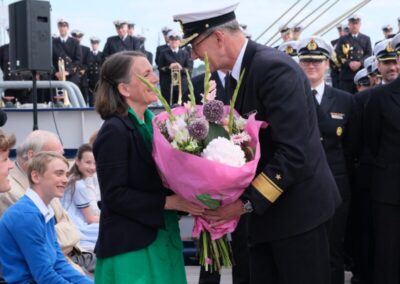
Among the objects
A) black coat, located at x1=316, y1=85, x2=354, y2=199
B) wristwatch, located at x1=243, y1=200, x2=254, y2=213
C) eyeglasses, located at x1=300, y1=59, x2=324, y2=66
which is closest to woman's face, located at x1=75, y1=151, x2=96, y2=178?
eyeglasses, located at x1=300, y1=59, x2=324, y2=66

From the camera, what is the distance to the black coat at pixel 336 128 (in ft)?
15.4

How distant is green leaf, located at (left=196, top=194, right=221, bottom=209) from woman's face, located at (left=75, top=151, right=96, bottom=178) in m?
3.46

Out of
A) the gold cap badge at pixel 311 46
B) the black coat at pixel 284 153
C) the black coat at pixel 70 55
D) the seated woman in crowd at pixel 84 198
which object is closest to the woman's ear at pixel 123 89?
the black coat at pixel 284 153

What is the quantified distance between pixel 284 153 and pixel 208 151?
0.32m

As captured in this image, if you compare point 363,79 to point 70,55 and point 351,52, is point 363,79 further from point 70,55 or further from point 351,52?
point 70,55

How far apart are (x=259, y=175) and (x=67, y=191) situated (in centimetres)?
345

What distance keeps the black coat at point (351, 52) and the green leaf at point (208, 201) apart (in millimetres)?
11308

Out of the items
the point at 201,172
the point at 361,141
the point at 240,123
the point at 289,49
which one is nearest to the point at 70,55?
the point at 289,49

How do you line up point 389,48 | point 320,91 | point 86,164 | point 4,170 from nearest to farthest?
point 4,170 → point 320,91 → point 389,48 → point 86,164

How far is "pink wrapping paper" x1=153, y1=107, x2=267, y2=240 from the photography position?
108 inches

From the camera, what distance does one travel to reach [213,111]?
2811 mm

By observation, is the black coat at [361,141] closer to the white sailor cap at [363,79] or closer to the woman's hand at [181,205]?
the woman's hand at [181,205]

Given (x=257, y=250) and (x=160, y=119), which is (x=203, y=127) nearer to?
(x=160, y=119)

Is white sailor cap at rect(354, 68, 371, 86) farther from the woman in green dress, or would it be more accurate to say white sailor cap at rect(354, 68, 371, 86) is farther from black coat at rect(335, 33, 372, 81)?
black coat at rect(335, 33, 372, 81)
